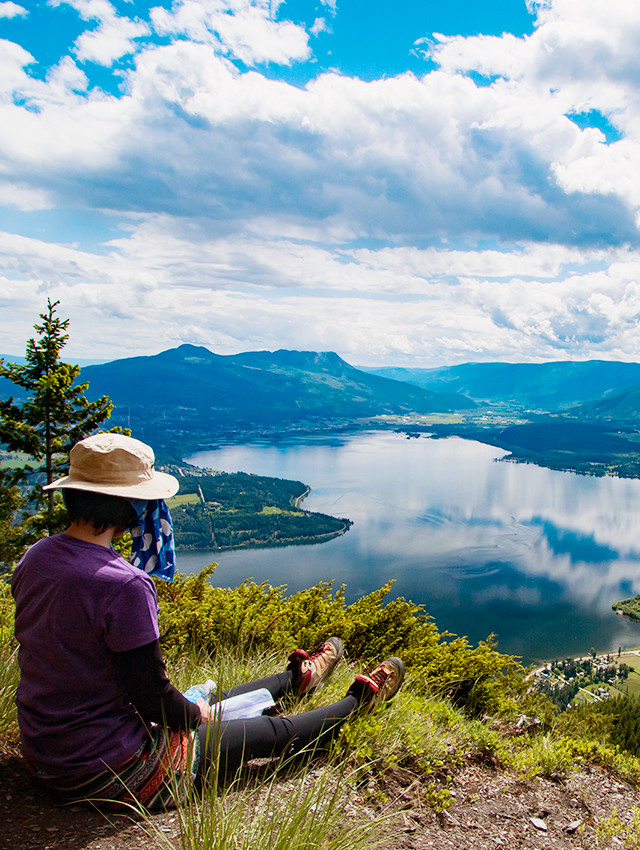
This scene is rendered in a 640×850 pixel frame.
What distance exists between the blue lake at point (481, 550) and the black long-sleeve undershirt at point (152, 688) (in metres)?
34.1

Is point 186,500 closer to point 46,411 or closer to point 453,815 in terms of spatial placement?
point 46,411

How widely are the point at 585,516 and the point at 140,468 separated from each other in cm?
8217

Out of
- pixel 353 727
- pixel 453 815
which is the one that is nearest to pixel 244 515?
pixel 353 727

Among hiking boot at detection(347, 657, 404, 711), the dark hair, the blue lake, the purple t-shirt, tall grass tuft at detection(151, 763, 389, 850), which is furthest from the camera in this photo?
the blue lake

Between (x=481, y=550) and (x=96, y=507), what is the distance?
187ft

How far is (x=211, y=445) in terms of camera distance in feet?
456

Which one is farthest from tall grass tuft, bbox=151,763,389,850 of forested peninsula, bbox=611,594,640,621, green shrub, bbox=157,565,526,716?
forested peninsula, bbox=611,594,640,621

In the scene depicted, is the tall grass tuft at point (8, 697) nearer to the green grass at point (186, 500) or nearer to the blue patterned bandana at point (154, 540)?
the blue patterned bandana at point (154, 540)

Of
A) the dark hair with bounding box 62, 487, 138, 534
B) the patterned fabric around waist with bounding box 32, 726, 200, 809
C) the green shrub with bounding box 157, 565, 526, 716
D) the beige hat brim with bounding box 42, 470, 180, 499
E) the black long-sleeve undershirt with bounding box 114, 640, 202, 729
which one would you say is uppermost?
the beige hat brim with bounding box 42, 470, 180, 499

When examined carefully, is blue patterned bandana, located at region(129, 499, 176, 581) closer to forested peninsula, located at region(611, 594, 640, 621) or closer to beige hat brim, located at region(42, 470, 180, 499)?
beige hat brim, located at region(42, 470, 180, 499)

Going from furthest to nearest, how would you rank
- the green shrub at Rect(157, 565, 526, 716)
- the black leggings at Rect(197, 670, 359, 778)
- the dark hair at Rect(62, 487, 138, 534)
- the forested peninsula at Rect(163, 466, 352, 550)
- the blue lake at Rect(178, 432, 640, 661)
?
the forested peninsula at Rect(163, 466, 352, 550) → the blue lake at Rect(178, 432, 640, 661) → the green shrub at Rect(157, 565, 526, 716) → the black leggings at Rect(197, 670, 359, 778) → the dark hair at Rect(62, 487, 138, 534)

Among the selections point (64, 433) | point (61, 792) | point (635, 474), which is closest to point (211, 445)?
point (635, 474)

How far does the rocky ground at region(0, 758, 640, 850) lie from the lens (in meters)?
1.79

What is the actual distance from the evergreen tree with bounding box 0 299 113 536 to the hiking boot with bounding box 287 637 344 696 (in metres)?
7.60
